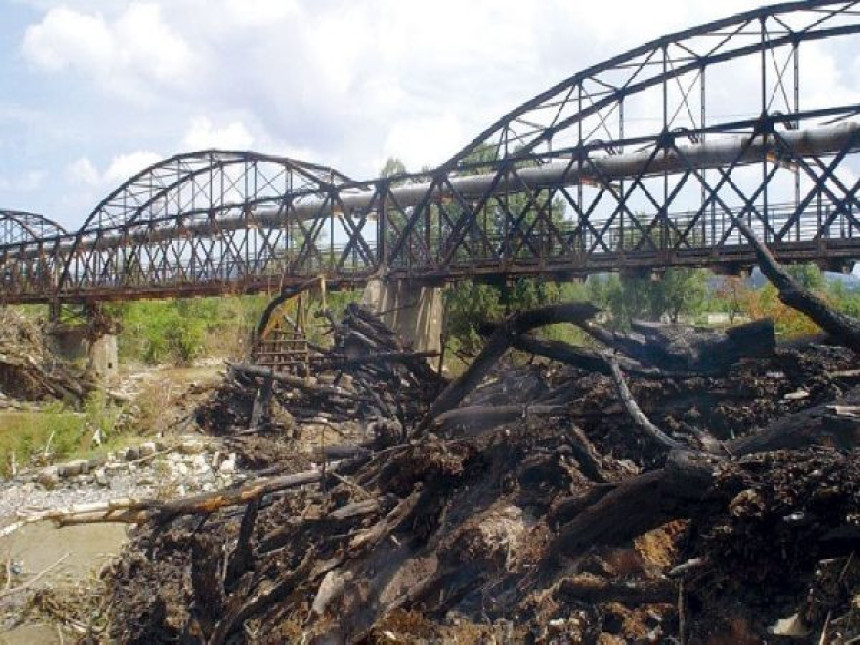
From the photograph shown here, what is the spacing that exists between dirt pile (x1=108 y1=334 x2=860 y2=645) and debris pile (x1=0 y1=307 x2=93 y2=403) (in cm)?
1925

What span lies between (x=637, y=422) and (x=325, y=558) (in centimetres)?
284

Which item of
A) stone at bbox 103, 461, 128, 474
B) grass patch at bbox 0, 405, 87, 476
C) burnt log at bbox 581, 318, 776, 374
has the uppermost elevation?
burnt log at bbox 581, 318, 776, 374

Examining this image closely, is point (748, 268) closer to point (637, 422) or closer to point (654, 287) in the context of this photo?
point (637, 422)

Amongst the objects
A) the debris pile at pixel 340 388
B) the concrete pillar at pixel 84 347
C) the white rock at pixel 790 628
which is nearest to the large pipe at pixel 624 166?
the debris pile at pixel 340 388

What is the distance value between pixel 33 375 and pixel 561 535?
25.0 meters

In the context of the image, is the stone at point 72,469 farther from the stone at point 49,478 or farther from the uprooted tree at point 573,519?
the uprooted tree at point 573,519

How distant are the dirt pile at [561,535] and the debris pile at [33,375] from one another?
1925 cm

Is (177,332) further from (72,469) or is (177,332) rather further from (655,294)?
(655,294)

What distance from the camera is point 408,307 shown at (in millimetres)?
22953

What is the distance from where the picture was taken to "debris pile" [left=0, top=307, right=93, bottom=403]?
26.3 meters

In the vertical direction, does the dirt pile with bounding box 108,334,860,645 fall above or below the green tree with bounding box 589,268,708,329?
below

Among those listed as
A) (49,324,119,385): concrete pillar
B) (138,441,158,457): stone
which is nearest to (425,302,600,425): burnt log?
(138,441,158,457): stone

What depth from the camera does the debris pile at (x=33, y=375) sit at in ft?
86.4

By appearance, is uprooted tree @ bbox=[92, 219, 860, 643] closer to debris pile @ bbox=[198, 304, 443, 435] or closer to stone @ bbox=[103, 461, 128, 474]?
debris pile @ bbox=[198, 304, 443, 435]
